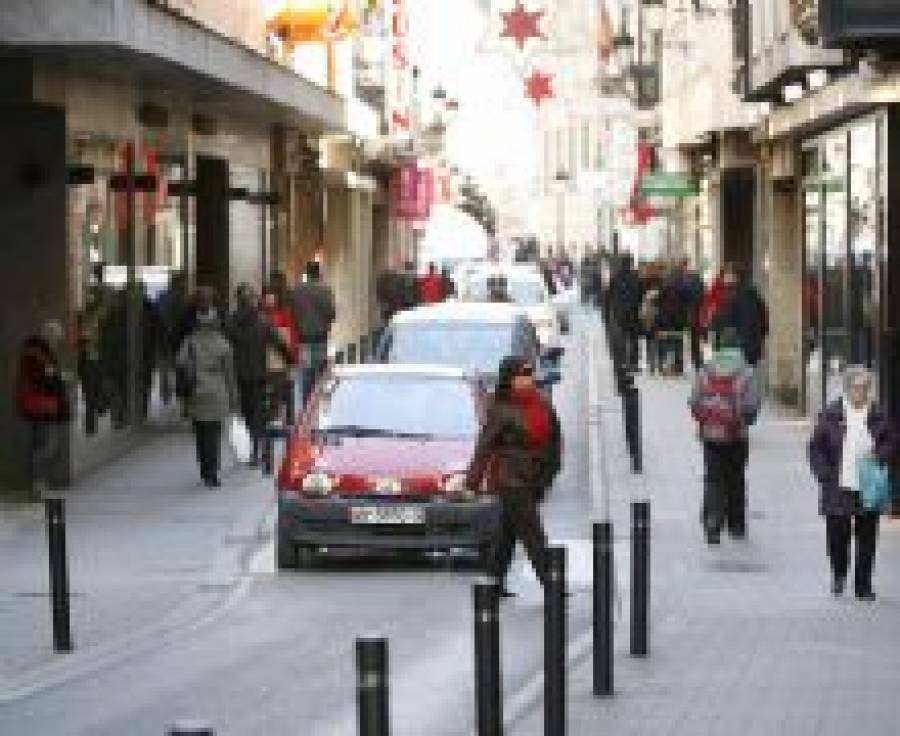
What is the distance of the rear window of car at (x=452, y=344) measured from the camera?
28.7 metres

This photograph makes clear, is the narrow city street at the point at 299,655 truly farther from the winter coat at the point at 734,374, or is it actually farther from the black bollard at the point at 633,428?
the black bollard at the point at 633,428

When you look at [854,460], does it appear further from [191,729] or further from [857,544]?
[191,729]

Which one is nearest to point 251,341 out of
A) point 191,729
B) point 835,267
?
point 835,267

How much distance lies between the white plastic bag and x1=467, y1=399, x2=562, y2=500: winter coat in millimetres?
11707

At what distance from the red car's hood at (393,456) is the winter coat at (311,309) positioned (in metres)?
14.8

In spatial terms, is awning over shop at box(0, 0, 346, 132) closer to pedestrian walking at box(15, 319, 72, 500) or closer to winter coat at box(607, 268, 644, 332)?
pedestrian walking at box(15, 319, 72, 500)

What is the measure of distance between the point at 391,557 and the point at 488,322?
28.9ft

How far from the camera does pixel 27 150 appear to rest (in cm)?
2670

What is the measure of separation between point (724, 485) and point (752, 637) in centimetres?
512

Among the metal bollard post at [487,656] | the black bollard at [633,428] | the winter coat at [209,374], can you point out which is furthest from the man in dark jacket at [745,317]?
the metal bollard post at [487,656]

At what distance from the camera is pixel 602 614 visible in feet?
46.2

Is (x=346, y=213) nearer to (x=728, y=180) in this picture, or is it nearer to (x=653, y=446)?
(x=728, y=180)

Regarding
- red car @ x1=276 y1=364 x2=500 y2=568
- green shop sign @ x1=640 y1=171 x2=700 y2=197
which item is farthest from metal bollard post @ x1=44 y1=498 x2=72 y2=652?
green shop sign @ x1=640 y1=171 x2=700 y2=197

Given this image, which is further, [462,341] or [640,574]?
[462,341]
